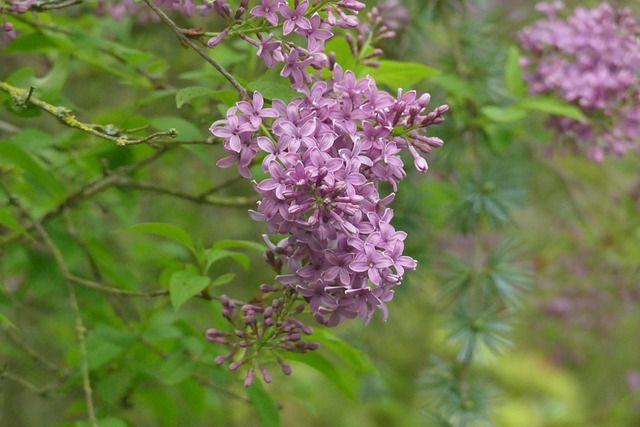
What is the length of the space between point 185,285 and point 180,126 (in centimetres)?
37

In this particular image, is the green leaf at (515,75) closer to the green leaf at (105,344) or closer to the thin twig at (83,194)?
the thin twig at (83,194)

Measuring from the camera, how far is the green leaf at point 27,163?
4.31ft

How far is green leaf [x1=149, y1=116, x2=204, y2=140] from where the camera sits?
1406mm

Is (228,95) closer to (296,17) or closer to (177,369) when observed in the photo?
(296,17)

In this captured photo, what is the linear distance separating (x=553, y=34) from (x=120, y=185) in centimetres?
112

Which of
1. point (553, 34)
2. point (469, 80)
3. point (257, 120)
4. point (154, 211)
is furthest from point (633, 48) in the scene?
point (154, 211)

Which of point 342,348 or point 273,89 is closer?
point 273,89

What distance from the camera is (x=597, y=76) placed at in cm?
170

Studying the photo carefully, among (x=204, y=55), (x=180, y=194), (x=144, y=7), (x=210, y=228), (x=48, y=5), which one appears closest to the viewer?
(x=204, y=55)

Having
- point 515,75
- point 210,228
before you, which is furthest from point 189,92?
point 210,228

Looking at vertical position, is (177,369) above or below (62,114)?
below

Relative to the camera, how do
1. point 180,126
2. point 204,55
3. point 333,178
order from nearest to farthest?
point 333,178
point 204,55
point 180,126

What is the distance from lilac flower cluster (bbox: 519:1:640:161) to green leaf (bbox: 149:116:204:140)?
87cm

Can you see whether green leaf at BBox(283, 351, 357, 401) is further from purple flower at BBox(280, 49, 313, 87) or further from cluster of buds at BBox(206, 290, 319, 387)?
purple flower at BBox(280, 49, 313, 87)
